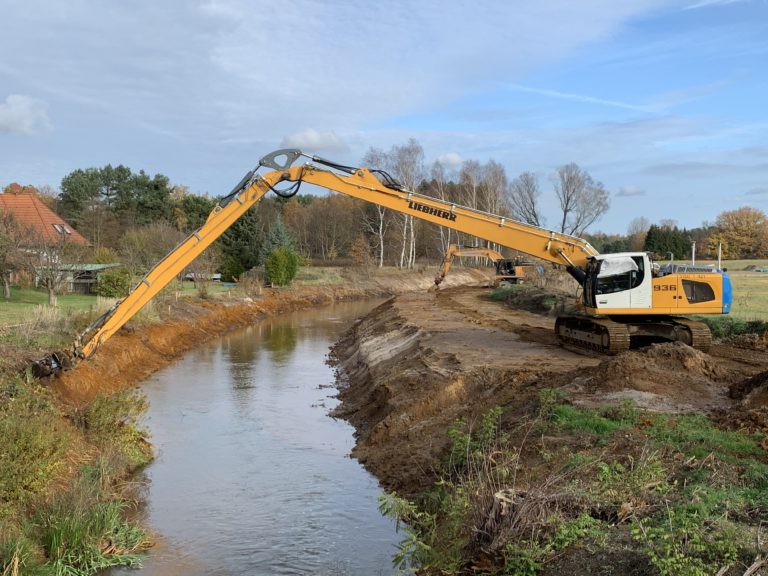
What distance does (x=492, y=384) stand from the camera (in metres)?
14.7

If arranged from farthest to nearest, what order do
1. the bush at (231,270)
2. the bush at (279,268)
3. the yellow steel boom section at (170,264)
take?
the bush at (231,270) < the bush at (279,268) < the yellow steel boom section at (170,264)

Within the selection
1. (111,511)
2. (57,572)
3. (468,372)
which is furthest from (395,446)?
(57,572)

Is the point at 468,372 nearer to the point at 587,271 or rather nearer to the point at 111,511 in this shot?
the point at 587,271

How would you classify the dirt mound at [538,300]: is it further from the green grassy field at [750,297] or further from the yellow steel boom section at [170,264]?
the yellow steel boom section at [170,264]

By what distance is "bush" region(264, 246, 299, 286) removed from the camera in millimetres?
49062

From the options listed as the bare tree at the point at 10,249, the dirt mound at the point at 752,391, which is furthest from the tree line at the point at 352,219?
the dirt mound at the point at 752,391

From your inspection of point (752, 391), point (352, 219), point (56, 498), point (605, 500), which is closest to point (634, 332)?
point (752, 391)

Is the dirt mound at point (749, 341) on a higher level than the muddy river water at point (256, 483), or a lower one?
higher

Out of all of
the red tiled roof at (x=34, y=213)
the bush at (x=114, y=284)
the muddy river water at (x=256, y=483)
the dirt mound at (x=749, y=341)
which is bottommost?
the muddy river water at (x=256, y=483)

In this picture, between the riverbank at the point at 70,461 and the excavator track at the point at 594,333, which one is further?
the excavator track at the point at 594,333

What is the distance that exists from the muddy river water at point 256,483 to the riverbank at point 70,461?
605 millimetres

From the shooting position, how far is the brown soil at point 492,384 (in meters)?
11.9

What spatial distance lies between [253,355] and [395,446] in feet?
49.4

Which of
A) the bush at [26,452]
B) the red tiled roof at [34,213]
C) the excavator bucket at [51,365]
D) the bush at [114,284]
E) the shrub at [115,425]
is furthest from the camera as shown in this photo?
the red tiled roof at [34,213]
